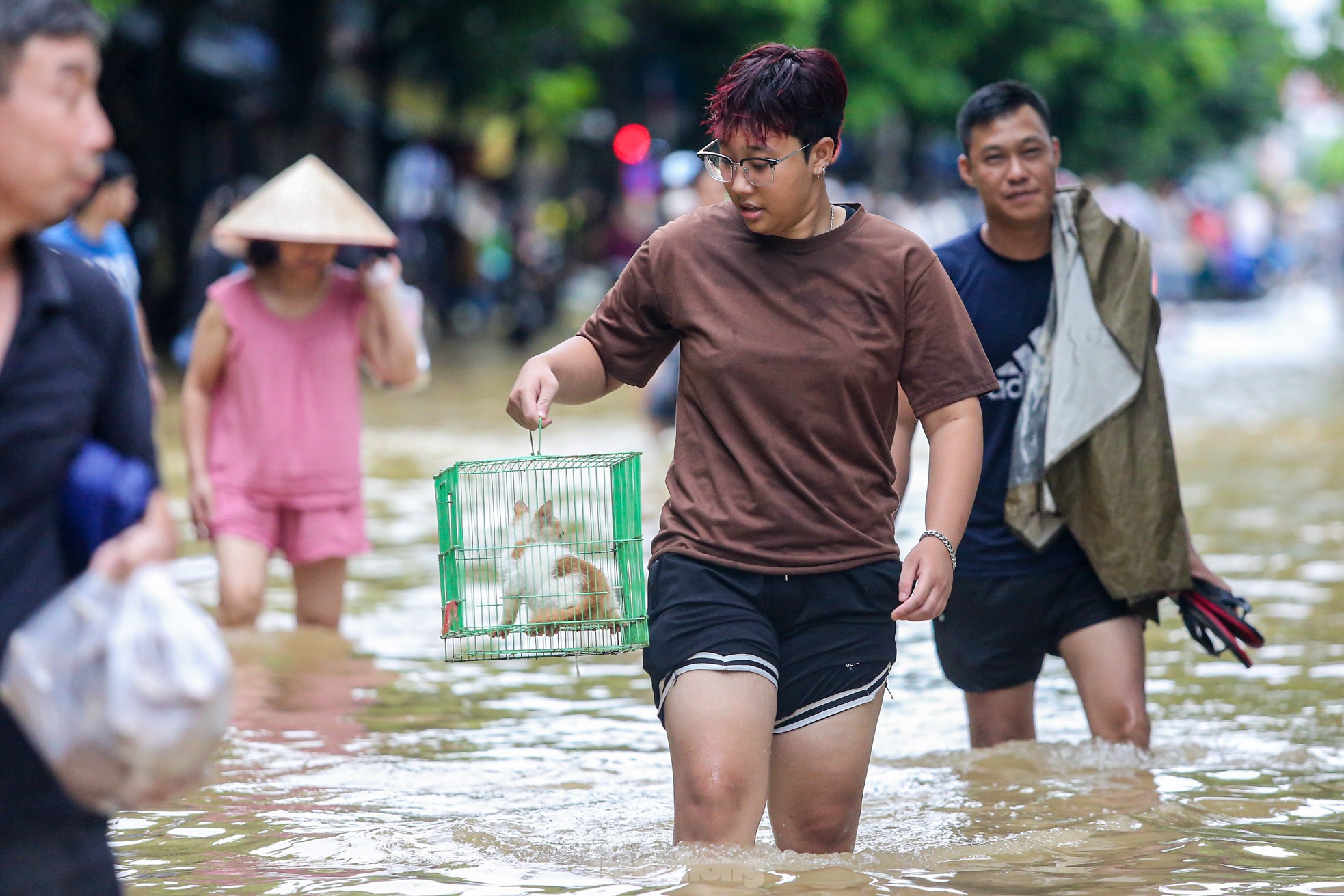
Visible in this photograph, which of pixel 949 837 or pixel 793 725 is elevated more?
pixel 793 725

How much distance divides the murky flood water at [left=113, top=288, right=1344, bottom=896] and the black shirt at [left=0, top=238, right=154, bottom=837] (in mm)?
1712

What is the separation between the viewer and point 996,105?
17.7 ft

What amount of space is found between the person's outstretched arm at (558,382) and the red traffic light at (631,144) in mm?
30173

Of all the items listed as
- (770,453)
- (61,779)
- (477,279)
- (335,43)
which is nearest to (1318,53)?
(477,279)

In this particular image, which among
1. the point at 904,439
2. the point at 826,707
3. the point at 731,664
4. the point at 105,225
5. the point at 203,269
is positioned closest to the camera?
the point at 731,664

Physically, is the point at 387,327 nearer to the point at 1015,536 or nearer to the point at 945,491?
the point at 1015,536

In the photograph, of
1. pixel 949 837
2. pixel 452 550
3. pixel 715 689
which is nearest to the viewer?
pixel 715 689

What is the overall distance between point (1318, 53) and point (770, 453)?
812 inches

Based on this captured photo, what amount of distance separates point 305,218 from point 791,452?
312 cm

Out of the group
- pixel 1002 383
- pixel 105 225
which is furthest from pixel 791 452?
pixel 105 225

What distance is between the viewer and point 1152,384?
527 centimetres

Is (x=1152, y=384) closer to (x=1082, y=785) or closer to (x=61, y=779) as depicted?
(x=1082, y=785)

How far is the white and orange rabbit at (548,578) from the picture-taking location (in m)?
4.11

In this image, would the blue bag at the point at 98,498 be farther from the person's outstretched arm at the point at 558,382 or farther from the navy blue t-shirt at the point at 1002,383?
the navy blue t-shirt at the point at 1002,383
